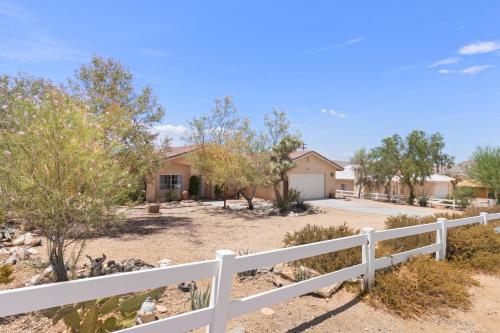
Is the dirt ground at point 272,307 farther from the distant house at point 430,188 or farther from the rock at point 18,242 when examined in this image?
the distant house at point 430,188

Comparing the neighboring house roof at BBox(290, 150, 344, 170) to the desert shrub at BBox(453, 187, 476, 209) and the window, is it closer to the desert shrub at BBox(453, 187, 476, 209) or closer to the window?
the window

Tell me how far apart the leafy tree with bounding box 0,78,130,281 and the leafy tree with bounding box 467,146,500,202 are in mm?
25164

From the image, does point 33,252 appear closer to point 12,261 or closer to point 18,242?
point 12,261

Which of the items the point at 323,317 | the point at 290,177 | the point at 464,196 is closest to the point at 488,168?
the point at 464,196

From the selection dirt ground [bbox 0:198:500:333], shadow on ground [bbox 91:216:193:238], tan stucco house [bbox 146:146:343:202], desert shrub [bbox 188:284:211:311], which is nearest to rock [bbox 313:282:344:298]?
dirt ground [bbox 0:198:500:333]

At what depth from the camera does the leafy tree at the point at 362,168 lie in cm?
3659

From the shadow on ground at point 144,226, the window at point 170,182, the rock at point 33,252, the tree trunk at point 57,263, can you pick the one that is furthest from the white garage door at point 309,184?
the tree trunk at point 57,263

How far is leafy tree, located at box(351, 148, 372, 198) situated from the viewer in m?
36.6

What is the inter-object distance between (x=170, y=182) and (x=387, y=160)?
2199cm

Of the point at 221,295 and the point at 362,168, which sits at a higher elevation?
the point at 362,168

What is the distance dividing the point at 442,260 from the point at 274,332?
507 centimetres

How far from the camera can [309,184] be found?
3125 cm

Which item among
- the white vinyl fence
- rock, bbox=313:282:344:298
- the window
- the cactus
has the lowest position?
rock, bbox=313:282:344:298

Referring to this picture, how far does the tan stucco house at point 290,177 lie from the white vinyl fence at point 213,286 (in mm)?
18056
